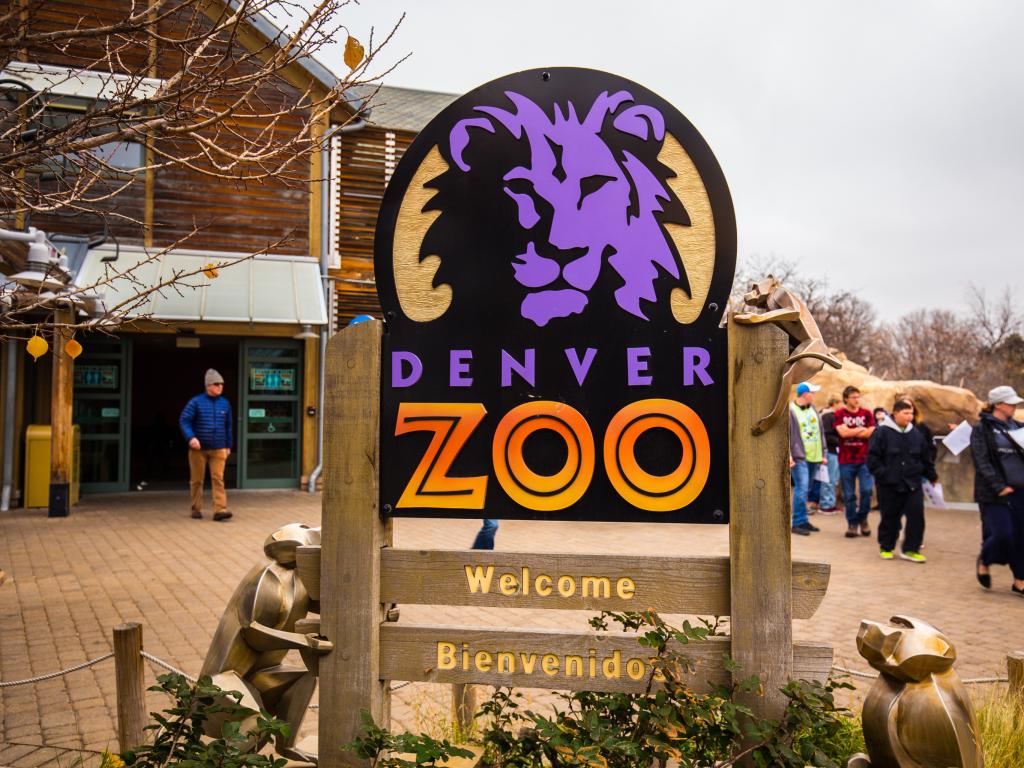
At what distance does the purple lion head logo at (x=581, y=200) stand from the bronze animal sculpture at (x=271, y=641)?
1352 mm

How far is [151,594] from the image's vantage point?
6.75 metres

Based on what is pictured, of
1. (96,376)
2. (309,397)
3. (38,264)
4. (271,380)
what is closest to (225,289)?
(271,380)

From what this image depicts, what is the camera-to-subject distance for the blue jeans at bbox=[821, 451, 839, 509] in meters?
12.8

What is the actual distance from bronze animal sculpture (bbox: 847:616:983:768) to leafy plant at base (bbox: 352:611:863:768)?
143 millimetres

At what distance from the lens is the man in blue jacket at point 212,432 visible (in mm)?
10789

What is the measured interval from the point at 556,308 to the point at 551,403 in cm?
34

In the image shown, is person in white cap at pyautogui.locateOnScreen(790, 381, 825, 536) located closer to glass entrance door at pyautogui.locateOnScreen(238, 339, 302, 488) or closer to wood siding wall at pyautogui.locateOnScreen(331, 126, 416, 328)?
wood siding wall at pyautogui.locateOnScreen(331, 126, 416, 328)

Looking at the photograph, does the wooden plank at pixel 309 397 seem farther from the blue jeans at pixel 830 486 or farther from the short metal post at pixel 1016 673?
the short metal post at pixel 1016 673

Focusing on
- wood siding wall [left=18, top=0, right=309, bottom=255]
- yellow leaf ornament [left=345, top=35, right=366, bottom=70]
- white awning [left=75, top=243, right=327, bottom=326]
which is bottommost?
yellow leaf ornament [left=345, top=35, right=366, bottom=70]

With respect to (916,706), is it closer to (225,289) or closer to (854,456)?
(854,456)

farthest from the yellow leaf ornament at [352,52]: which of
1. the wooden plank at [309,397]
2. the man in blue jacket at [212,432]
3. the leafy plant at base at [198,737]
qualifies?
the wooden plank at [309,397]

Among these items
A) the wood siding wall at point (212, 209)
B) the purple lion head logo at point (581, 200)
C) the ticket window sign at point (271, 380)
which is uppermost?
the wood siding wall at point (212, 209)

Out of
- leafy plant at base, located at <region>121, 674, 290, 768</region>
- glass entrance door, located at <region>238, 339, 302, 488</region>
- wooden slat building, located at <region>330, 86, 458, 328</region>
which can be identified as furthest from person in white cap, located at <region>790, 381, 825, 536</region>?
leafy plant at base, located at <region>121, 674, 290, 768</region>

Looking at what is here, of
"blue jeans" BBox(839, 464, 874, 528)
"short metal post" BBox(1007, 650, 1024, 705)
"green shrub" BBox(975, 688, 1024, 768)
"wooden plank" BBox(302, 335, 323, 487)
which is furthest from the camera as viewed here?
"wooden plank" BBox(302, 335, 323, 487)
